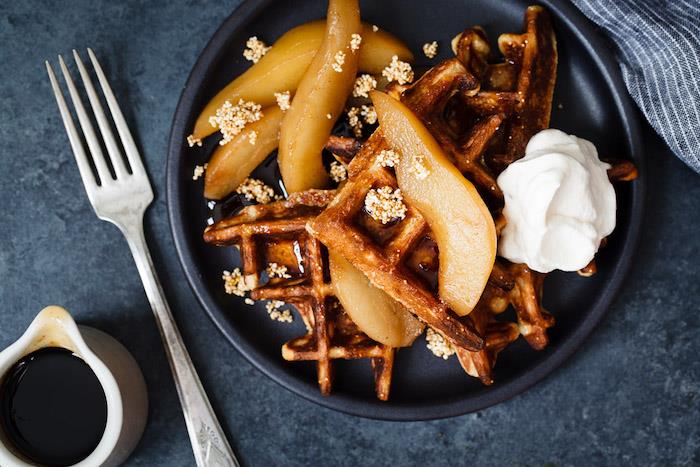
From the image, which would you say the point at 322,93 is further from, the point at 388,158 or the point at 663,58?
the point at 663,58

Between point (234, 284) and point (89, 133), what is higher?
point (89, 133)

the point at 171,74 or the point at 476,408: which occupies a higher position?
the point at 171,74

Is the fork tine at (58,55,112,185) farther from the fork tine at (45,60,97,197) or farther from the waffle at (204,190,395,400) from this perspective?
the waffle at (204,190,395,400)

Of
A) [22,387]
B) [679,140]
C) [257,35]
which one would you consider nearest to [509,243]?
[679,140]

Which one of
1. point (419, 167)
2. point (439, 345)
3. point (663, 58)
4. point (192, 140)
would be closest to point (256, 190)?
point (192, 140)

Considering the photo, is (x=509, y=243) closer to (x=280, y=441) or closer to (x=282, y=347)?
(x=282, y=347)

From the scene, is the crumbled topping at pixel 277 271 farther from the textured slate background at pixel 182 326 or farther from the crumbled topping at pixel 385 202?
the crumbled topping at pixel 385 202
